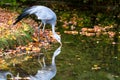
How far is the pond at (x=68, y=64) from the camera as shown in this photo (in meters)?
8.96

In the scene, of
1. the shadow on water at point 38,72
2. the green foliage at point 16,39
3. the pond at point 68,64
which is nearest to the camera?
the shadow on water at point 38,72

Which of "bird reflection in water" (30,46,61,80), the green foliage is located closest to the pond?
"bird reflection in water" (30,46,61,80)

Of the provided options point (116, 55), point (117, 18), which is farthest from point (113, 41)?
point (117, 18)

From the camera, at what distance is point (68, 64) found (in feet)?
32.4

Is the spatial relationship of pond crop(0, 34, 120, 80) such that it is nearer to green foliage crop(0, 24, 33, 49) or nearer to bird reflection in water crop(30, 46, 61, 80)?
bird reflection in water crop(30, 46, 61, 80)

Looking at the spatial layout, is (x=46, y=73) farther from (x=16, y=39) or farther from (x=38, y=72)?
(x=16, y=39)

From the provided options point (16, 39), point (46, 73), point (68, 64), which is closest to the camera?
point (46, 73)

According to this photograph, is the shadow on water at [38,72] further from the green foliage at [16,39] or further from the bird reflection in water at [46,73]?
the green foliage at [16,39]

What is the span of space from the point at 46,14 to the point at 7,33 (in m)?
A: 1.15

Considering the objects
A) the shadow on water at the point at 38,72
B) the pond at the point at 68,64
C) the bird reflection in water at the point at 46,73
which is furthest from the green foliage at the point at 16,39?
the bird reflection in water at the point at 46,73

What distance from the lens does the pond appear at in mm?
8961

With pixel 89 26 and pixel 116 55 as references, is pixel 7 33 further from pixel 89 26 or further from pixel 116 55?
pixel 89 26

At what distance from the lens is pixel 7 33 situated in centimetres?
1109

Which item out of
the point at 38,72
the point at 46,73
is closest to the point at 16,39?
the point at 38,72
